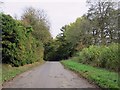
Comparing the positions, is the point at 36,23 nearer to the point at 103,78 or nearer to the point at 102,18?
the point at 102,18

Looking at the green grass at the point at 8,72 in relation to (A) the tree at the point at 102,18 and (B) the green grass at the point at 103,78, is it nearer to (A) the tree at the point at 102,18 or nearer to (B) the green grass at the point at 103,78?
(B) the green grass at the point at 103,78

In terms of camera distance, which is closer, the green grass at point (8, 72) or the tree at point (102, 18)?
the green grass at point (8, 72)

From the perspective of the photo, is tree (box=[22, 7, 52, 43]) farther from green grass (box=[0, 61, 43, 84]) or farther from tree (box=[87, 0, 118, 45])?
green grass (box=[0, 61, 43, 84])

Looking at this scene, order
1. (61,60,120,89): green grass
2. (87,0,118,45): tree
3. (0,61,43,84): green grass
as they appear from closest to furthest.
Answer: (61,60,120,89): green grass → (0,61,43,84): green grass → (87,0,118,45): tree

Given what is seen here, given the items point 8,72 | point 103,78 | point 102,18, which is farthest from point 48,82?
point 102,18

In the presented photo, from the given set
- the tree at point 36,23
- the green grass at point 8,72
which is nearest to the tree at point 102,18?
the tree at point 36,23

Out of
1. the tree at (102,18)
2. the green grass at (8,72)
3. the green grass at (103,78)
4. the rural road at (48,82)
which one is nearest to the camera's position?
the green grass at (103,78)

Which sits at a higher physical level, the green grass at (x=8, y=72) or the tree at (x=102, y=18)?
the tree at (x=102, y=18)

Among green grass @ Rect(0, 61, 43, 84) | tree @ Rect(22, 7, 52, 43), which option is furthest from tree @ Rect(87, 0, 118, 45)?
green grass @ Rect(0, 61, 43, 84)

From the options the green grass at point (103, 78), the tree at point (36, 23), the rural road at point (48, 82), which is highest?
the tree at point (36, 23)

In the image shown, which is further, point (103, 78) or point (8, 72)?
point (8, 72)

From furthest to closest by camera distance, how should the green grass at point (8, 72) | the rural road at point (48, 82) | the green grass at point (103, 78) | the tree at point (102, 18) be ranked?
the tree at point (102, 18) → the green grass at point (8, 72) → the rural road at point (48, 82) → the green grass at point (103, 78)

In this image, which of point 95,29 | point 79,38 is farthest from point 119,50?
point 79,38

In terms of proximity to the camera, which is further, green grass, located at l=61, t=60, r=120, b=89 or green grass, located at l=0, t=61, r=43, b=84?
green grass, located at l=0, t=61, r=43, b=84
